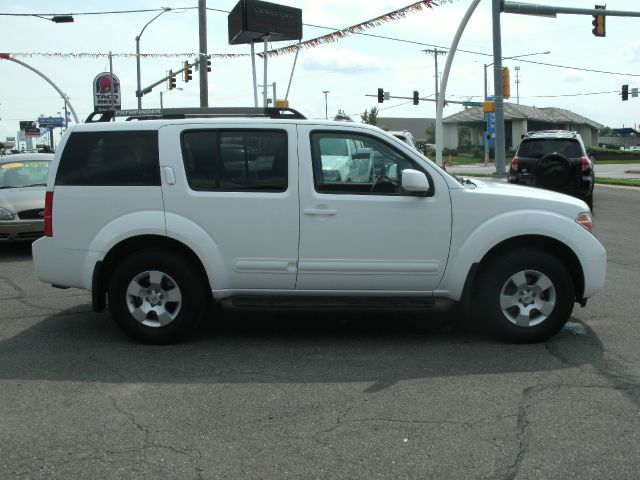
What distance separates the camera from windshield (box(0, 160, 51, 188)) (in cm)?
1202

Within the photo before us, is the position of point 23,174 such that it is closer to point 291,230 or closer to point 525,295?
point 291,230

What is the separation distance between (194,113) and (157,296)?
→ 1.61m

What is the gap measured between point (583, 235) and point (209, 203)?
3.02 m

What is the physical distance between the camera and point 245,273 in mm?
5891

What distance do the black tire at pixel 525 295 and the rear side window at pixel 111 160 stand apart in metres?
2.85

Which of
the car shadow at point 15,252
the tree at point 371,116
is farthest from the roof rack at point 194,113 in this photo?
the tree at point 371,116

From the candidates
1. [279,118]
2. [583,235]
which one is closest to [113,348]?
[279,118]

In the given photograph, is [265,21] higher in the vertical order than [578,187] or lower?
higher

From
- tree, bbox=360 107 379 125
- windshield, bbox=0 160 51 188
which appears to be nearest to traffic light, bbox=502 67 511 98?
windshield, bbox=0 160 51 188

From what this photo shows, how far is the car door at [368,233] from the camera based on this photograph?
5.80m

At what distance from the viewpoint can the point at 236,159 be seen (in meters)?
5.94

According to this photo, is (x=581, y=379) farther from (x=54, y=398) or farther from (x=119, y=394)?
(x=54, y=398)

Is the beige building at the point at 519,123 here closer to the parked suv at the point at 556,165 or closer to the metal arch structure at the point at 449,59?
the metal arch structure at the point at 449,59

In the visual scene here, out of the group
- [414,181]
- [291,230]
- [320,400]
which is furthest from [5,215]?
[320,400]
